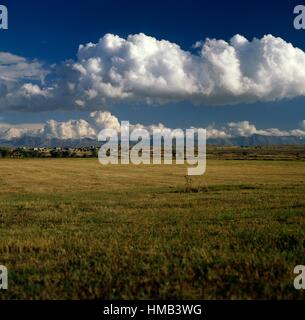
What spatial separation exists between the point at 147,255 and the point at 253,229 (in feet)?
17.5

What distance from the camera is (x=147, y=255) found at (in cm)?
1142

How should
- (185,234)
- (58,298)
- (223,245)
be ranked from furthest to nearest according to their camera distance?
(185,234) → (223,245) → (58,298)

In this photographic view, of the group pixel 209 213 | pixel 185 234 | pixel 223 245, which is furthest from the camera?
pixel 209 213

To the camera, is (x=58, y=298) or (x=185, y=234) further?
(x=185, y=234)

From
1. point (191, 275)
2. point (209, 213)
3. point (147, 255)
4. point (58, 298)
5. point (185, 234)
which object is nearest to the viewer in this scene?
point (58, 298)
